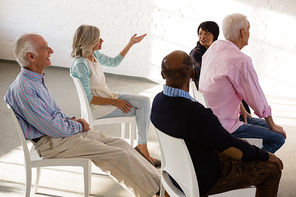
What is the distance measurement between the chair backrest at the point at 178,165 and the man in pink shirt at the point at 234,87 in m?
0.71

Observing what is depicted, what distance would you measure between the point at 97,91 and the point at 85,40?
0.47 metres

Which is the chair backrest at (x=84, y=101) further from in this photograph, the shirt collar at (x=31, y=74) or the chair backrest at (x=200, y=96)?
the chair backrest at (x=200, y=96)

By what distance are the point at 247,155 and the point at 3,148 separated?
2.52m

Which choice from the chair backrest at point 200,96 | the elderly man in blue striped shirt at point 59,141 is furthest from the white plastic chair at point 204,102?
the elderly man in blue striped shirt at point 59,141

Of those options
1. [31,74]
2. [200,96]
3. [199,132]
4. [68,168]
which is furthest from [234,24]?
[68,168]

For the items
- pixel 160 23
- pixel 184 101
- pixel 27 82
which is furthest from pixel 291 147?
pixel 160 23

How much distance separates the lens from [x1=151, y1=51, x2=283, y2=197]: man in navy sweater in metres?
1.57

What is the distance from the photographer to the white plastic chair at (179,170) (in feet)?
5.15

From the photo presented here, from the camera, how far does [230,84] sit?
88.5 inches

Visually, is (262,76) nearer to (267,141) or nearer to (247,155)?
(267,141)

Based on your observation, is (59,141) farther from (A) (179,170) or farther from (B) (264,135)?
(B) (264,135)

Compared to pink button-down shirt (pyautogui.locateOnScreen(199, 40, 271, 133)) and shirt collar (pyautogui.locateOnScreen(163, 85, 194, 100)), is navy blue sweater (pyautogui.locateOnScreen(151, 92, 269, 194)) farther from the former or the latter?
pink button-down shirt (pyautogui.locateOnScreen(199, 40, 271, 133))

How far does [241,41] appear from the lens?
2.38 m

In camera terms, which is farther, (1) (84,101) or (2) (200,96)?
(1) (84,101)
